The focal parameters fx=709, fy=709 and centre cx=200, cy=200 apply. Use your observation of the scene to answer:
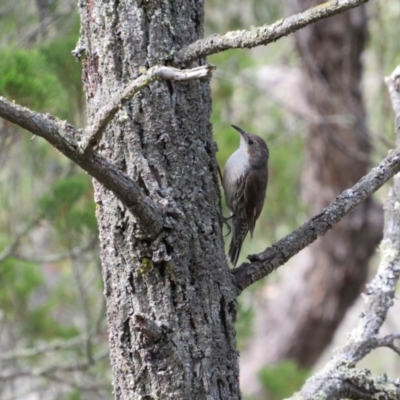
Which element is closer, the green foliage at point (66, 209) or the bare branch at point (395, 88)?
the bare branch at point (395, 88)

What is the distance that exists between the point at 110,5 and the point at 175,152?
377 mm

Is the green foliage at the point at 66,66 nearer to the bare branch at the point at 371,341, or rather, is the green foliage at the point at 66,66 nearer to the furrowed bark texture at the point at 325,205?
the bare branch at the point at 371,341

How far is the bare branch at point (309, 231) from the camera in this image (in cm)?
175

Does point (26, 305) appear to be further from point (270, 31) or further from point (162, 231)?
point (270, 31)

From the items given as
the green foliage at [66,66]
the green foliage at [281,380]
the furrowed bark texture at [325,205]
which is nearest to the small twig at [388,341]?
the green foliage at [66,66]

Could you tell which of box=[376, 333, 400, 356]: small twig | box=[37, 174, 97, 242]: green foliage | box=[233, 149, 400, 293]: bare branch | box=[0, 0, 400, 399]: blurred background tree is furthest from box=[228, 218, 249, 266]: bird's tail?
box=[233, 149, 400, 293]: bare branch

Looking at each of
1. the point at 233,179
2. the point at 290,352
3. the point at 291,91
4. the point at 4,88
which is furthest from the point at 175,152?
the point at 291,91

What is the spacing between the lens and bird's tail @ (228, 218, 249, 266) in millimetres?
3248

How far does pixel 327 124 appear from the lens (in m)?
5.50

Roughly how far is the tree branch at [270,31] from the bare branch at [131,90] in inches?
7.8

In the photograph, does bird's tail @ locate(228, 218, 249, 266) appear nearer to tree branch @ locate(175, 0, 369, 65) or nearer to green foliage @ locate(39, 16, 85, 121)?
green foliage @ locate(39, 16, 85, 121)

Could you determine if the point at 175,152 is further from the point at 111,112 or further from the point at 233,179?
the point at 233,179

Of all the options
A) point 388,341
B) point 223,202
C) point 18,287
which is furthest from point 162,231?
point 18,287

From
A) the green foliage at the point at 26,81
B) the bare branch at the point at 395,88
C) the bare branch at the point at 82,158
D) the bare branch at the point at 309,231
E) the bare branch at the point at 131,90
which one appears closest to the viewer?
the bare branch at the point at 131,90
